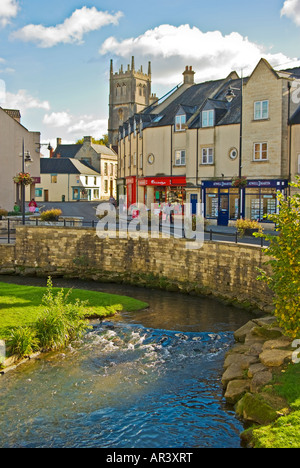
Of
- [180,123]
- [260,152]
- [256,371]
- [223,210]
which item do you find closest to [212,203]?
[223,210]

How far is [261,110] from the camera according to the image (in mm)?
35688

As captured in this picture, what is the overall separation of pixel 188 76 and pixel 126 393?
43230mm

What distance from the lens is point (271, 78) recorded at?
3497 centimetres

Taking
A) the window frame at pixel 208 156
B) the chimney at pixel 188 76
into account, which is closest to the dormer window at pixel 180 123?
the window frame at pixel 208 156

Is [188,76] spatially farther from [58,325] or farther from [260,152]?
[58,325]

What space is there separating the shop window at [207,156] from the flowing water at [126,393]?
22.4m

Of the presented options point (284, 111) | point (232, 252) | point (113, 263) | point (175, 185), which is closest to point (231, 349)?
point (232, 252)

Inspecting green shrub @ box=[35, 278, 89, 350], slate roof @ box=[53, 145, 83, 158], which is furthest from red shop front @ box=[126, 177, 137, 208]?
slate roof @ box=[53, 145, 83, 158]

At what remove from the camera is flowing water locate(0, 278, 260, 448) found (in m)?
11.2

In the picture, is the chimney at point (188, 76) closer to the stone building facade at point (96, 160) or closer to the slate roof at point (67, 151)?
the stone building facade at point (96, 160)

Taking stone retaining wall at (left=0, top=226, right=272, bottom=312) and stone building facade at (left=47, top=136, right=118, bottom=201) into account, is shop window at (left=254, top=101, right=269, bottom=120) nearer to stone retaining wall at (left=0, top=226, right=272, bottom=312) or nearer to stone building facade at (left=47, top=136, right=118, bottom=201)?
stone retaining wall at (left=0, top=226, right=272, bottom=312)

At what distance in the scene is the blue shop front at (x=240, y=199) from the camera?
35.5m

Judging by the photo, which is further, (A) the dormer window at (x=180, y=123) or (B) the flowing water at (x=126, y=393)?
(A) the dormer window at (x=180, y=123)

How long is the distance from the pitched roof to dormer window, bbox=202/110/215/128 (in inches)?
1728
